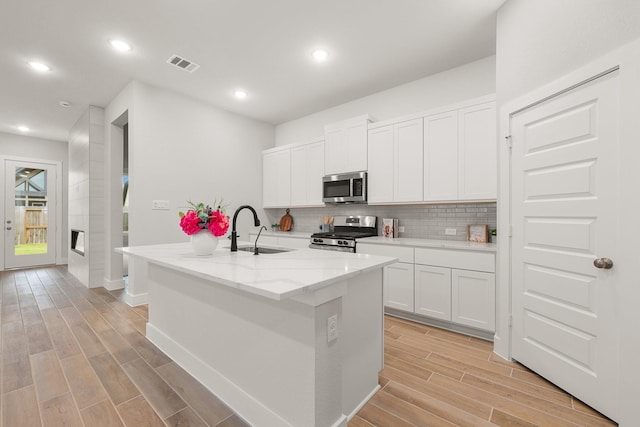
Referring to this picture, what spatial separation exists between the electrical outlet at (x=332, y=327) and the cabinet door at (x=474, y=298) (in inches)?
70.1

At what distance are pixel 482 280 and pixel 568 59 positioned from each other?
5.74ft

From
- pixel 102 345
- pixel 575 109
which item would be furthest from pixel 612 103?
pixel 102 345

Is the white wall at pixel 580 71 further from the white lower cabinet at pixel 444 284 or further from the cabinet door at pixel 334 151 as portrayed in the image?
the cabinet door at pixel 334 151

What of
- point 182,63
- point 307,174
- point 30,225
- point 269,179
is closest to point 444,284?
point 307,174

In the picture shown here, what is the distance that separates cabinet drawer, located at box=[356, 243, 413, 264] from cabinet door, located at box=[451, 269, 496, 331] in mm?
463

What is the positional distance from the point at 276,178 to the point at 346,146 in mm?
1557

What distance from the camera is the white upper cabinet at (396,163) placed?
3.28 meters

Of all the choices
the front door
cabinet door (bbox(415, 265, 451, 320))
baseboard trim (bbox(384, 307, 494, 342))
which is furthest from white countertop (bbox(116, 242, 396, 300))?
the front door

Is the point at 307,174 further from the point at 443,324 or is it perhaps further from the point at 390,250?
the point at 443,324

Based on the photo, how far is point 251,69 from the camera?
337 centimetres

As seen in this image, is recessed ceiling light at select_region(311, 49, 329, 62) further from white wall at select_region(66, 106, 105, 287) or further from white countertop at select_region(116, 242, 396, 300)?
white wall at select_region(66, 106, 105, 287)

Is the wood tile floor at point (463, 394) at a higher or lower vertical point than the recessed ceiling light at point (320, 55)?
lower

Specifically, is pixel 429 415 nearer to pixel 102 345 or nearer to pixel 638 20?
pixel 638 20

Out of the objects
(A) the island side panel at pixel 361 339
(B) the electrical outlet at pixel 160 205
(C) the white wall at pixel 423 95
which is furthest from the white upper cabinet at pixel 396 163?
(B) the electrical outlet at pixel 160 205
